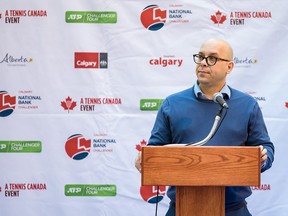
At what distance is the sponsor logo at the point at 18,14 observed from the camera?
13.3 feet

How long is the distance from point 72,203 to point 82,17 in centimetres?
140

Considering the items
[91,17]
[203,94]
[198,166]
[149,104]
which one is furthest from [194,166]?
[91,17]

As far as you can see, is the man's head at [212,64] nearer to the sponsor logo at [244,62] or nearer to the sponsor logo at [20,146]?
the sponsor logo at [244,62]

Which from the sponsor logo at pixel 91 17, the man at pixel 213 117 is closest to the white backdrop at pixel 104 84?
the sponsor logo at pixel 91 17

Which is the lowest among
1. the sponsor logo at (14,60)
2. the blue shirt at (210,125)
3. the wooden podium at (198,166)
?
the wooden podium at (198,166)

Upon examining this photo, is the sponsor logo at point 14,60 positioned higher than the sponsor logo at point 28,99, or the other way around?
the sponsor logo at point 14,60

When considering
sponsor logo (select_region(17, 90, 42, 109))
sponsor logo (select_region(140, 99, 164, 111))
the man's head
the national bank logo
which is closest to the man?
the man's head

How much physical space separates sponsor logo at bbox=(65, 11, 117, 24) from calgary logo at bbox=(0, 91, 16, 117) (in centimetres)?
72

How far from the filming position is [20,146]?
4.04m

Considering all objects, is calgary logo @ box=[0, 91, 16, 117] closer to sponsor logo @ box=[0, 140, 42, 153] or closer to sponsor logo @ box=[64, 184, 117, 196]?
sponsor logo @ box=[0, 140, 42, 153]

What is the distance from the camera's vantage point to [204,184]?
2084 millimetres

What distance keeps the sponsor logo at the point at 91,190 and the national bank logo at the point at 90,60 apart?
0.90 metres

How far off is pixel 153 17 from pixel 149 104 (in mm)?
655

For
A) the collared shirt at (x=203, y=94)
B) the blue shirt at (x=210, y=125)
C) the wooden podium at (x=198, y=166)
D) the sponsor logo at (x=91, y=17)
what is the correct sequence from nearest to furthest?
the wooden podium at (x=198, y=166), the blue shirt at (x=210, y=125), the collared shirt at (x=203, y=94), the sponsor logo at (x=91, y=17)
